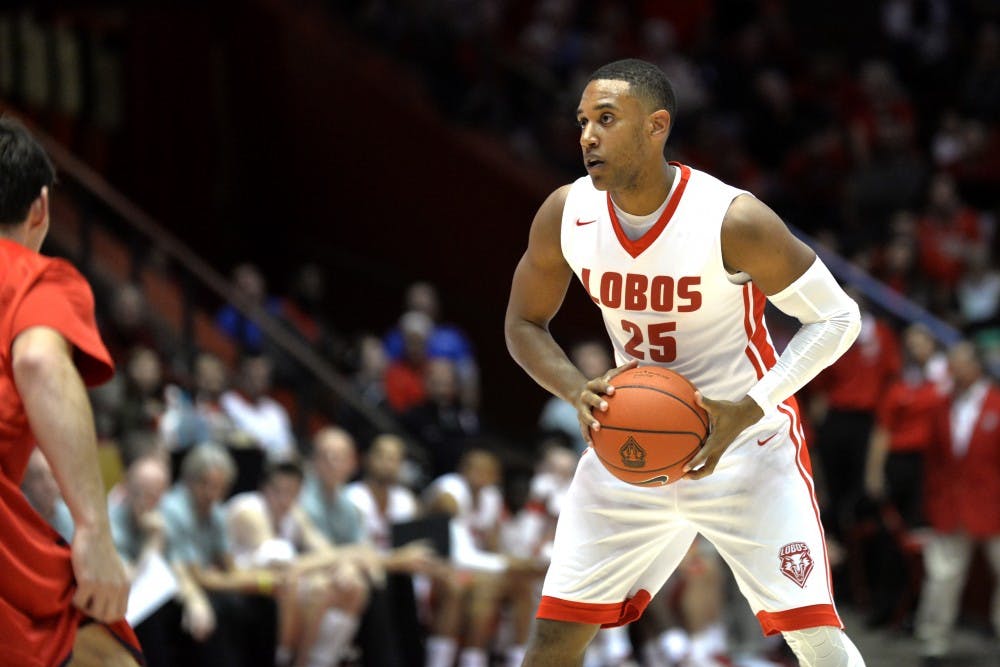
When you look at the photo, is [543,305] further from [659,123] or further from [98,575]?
[98,575]

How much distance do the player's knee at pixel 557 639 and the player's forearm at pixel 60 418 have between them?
5.16 ft

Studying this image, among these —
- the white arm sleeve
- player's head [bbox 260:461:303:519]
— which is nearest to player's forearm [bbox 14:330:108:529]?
the white arm sleeve

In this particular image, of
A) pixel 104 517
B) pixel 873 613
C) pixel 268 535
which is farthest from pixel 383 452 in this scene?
pixel 104 517

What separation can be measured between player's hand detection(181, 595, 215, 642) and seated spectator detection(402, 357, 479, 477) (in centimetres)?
344

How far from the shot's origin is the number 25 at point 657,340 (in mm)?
4336

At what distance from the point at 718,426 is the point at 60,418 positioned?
1746mm

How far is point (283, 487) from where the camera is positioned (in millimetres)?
8227

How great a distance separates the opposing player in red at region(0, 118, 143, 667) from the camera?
10.7 feet

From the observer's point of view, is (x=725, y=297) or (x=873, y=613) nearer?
(x=725, y=297)

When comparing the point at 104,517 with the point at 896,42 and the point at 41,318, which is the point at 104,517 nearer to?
the point at 41,318

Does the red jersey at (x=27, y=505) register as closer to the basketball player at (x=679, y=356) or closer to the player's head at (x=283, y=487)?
the basketball player at (x=679, y=356)

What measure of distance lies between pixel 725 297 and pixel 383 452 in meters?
4.84

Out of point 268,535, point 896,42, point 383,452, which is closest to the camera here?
point 268,535

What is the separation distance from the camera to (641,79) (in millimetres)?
4203
